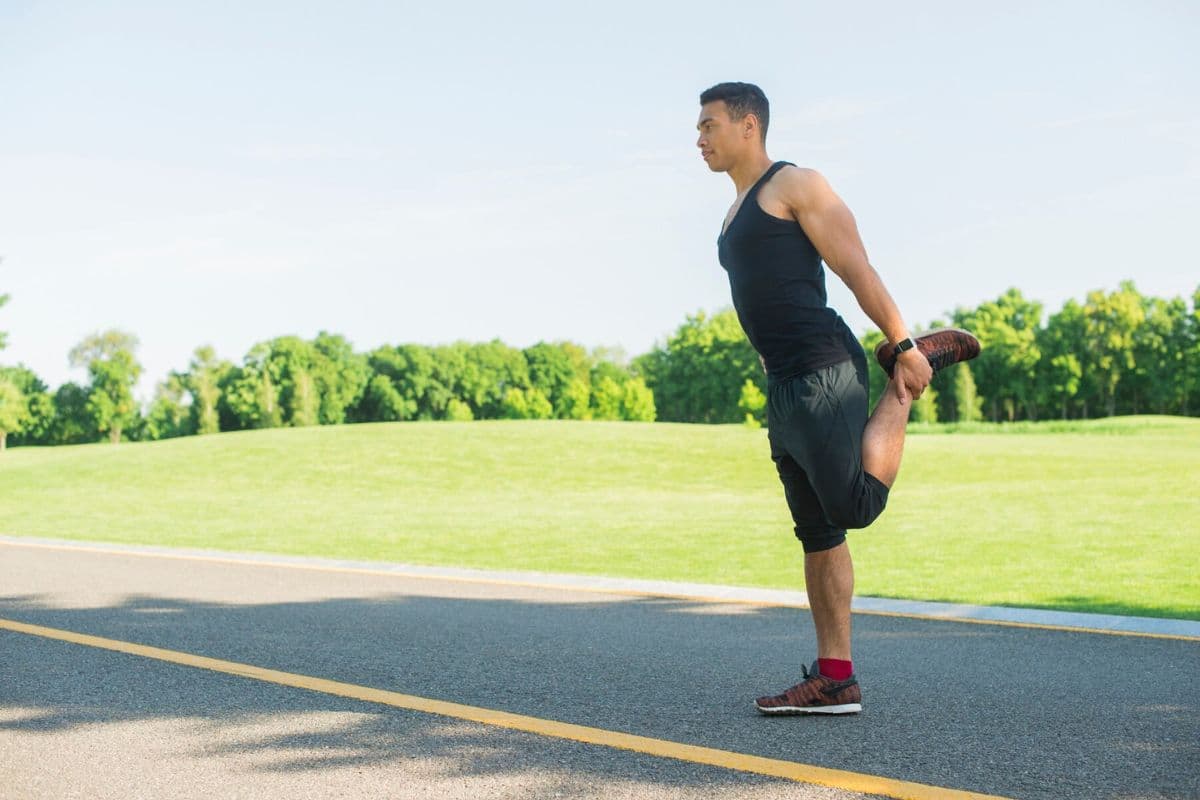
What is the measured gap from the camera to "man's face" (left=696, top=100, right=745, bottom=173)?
420 centimetres

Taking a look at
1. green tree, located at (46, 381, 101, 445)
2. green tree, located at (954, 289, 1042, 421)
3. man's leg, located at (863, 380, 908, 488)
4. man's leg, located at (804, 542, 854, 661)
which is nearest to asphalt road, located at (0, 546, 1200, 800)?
man's leg, located at (804, 542, 854, 661)

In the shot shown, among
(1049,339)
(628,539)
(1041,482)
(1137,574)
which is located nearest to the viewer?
(1137,574)

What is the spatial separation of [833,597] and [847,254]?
1.30 m

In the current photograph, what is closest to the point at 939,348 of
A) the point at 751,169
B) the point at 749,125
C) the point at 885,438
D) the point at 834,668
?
the point at 885,438

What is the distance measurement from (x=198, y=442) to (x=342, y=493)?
17.3 m

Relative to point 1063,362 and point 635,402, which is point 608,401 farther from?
point 1063,362

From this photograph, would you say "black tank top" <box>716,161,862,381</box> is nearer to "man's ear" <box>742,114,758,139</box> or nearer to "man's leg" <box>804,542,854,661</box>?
"man's ear" <box>742,114,758,139</box>

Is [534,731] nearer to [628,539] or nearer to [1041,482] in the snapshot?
[628,539]

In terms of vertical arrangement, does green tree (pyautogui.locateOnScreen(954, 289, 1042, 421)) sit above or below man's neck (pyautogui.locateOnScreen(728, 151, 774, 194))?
above

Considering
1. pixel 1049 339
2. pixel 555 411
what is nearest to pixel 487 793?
pixel 1049 339

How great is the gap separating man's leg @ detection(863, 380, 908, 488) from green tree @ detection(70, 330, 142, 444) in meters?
102

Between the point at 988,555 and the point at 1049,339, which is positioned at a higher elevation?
the point at 1049,339

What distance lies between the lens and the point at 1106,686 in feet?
15.0

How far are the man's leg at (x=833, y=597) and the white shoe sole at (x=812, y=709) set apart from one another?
0.58 ft
